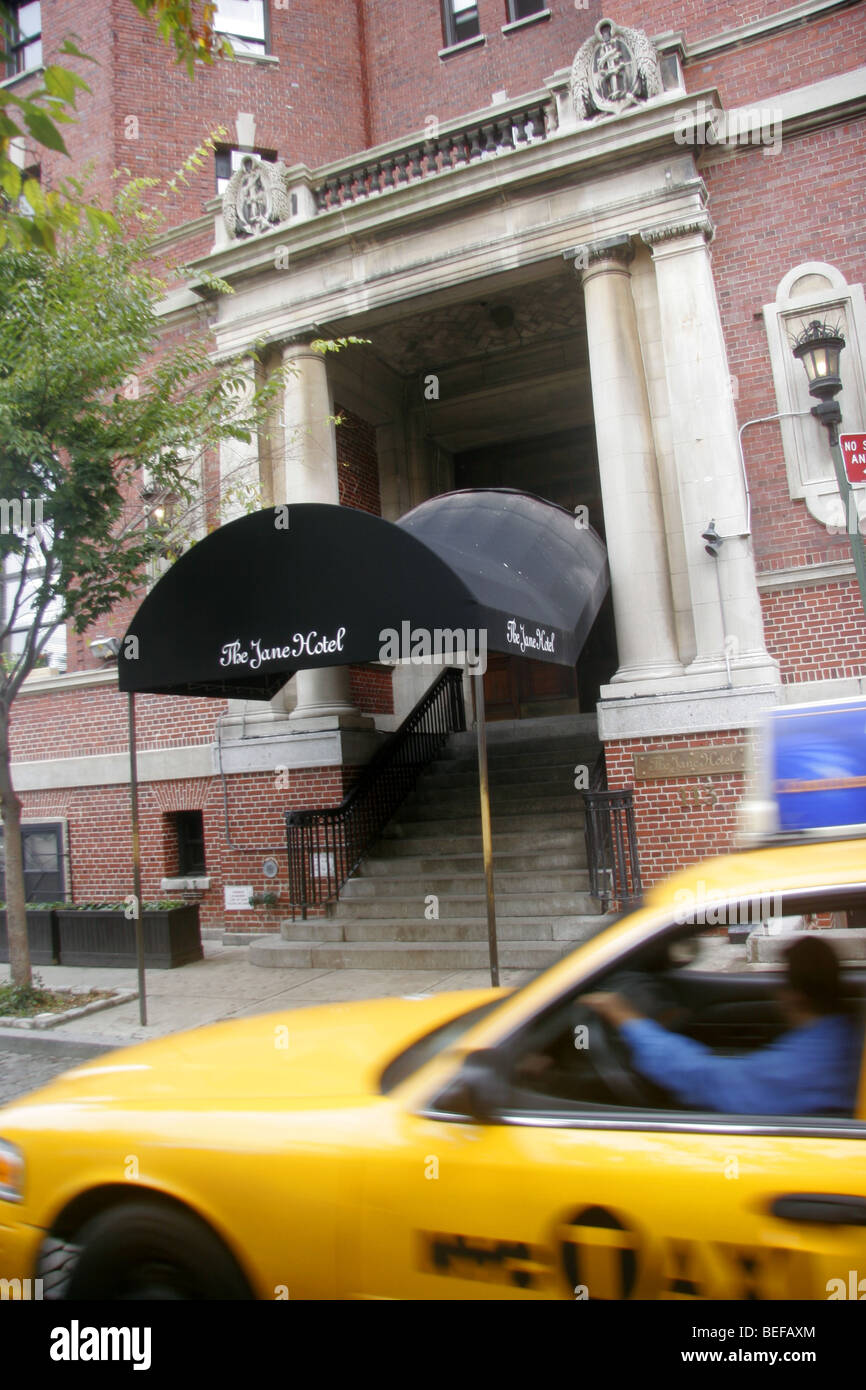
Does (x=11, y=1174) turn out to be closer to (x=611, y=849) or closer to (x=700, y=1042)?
(x=700, y=1042)

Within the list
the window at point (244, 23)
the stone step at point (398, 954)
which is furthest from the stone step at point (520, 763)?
the window at point (244, 23)

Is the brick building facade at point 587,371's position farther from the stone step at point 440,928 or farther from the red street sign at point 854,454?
the red street sign at point 854,454

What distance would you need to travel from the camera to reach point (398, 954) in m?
9.48

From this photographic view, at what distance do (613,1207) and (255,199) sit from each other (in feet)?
42.1

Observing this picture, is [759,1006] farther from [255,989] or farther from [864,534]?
[864,534]

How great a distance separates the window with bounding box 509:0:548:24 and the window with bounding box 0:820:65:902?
14.4m

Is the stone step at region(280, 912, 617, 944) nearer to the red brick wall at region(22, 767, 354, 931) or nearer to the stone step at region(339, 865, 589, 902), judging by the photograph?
the stone step at region(339, 865, 589, 902)

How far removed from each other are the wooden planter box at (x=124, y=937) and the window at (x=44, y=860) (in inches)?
106

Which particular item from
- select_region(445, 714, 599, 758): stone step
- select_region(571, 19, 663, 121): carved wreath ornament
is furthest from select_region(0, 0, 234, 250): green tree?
select_region(445, 714, 599, 758): stone step

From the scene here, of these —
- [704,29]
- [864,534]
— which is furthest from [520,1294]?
[704,29]

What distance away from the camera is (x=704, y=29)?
36.2 feet

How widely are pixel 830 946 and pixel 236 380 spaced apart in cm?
894

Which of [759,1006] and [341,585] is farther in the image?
[341,585]

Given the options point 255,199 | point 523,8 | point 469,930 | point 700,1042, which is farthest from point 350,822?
point 523,8
